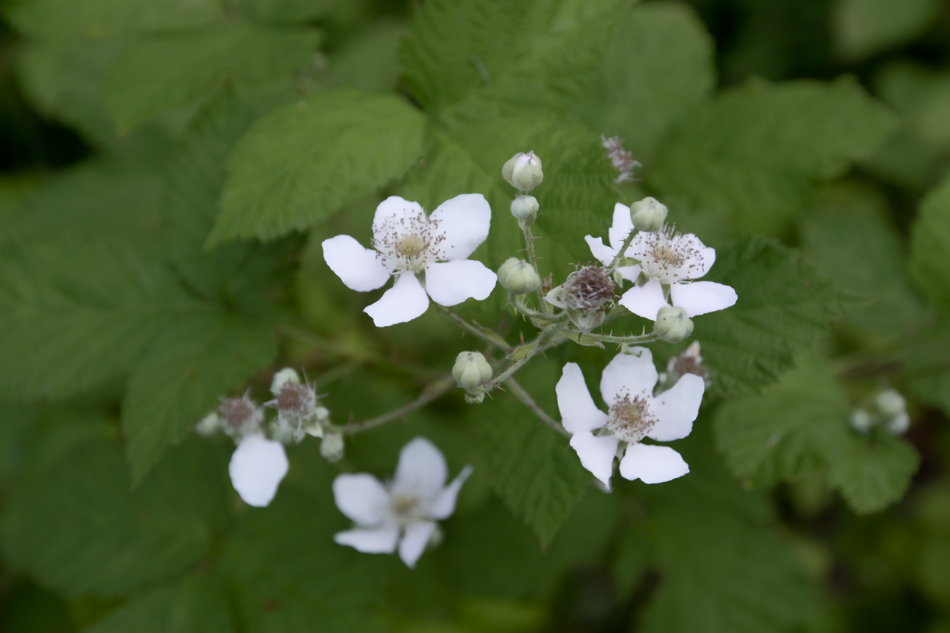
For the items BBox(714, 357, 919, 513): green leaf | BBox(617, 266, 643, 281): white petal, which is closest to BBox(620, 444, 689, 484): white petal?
BBox(617, 266, 643, 281): white petal

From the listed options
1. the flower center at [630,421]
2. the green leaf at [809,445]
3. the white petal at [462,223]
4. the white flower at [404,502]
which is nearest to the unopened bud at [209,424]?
the white flower at [404,502]

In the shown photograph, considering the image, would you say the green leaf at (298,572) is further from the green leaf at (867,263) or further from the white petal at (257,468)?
the green leaf at (867,263)

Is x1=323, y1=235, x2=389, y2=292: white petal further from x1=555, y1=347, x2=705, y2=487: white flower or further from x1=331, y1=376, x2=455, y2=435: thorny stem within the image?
x1=555, y1=347, x2=705, y2=487: white flower

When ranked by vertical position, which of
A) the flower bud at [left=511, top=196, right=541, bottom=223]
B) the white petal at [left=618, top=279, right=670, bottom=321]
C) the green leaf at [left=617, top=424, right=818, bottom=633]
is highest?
the flower bud at [left=511, top=196, right=541, bottom=223]

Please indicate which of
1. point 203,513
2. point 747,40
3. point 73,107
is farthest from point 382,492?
point 747,40

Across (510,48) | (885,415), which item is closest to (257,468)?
(510,48)

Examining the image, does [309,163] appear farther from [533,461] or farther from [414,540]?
[414,540]
